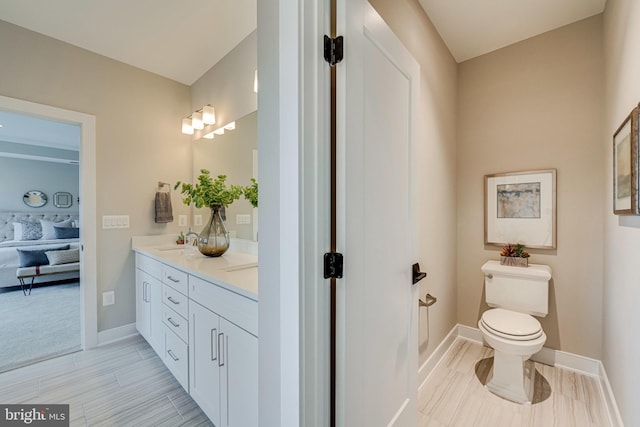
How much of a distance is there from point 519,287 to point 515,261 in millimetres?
212

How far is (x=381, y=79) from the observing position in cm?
108

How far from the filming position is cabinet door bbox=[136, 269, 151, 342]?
221 cm

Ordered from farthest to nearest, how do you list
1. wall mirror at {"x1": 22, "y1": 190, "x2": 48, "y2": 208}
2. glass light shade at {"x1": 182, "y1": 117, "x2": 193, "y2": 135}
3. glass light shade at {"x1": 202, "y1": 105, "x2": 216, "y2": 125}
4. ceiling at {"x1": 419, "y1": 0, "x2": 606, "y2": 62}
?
wall mirror at {"x1": 22, "y1": 190, "x2": 48, "y2": 208} → glass light shade at {"x1": 182, "y1": 117, "x2": 193, "y2": 135} → glass light shade at {"x1": 202, "y1": 105, "x2": 216, "y2": 125} → ceiling at {"x1": 419, "y1": 0, "x2": 606, "y2": 62}

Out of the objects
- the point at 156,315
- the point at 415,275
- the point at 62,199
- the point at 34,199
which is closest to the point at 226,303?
the point at 415,275

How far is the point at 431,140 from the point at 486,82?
0.98m

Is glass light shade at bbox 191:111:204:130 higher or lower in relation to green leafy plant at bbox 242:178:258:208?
higher

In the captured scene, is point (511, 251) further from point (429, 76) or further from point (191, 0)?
point (191, 0)

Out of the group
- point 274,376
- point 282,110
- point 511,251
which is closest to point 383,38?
point 282,110

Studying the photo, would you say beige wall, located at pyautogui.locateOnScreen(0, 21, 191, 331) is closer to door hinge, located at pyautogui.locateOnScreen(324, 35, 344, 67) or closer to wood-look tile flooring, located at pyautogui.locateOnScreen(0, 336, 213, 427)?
wood-look tile flooring, located at pyautogui.locateOnScreen(0, 336, 213, 427)

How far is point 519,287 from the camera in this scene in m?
1.95

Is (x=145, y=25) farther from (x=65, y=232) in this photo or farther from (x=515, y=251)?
(x=65, y=232)

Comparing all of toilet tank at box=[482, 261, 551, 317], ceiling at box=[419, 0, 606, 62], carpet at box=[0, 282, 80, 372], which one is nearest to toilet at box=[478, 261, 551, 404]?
toilet tank at box=[482, 261, 551, 317]

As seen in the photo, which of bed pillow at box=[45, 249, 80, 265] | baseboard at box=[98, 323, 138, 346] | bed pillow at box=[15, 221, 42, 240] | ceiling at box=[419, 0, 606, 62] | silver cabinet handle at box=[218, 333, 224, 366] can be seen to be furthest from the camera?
bed pillow at box=[15, 221, 42, 240]

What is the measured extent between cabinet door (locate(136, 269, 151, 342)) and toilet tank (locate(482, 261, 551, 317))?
9.03ft
